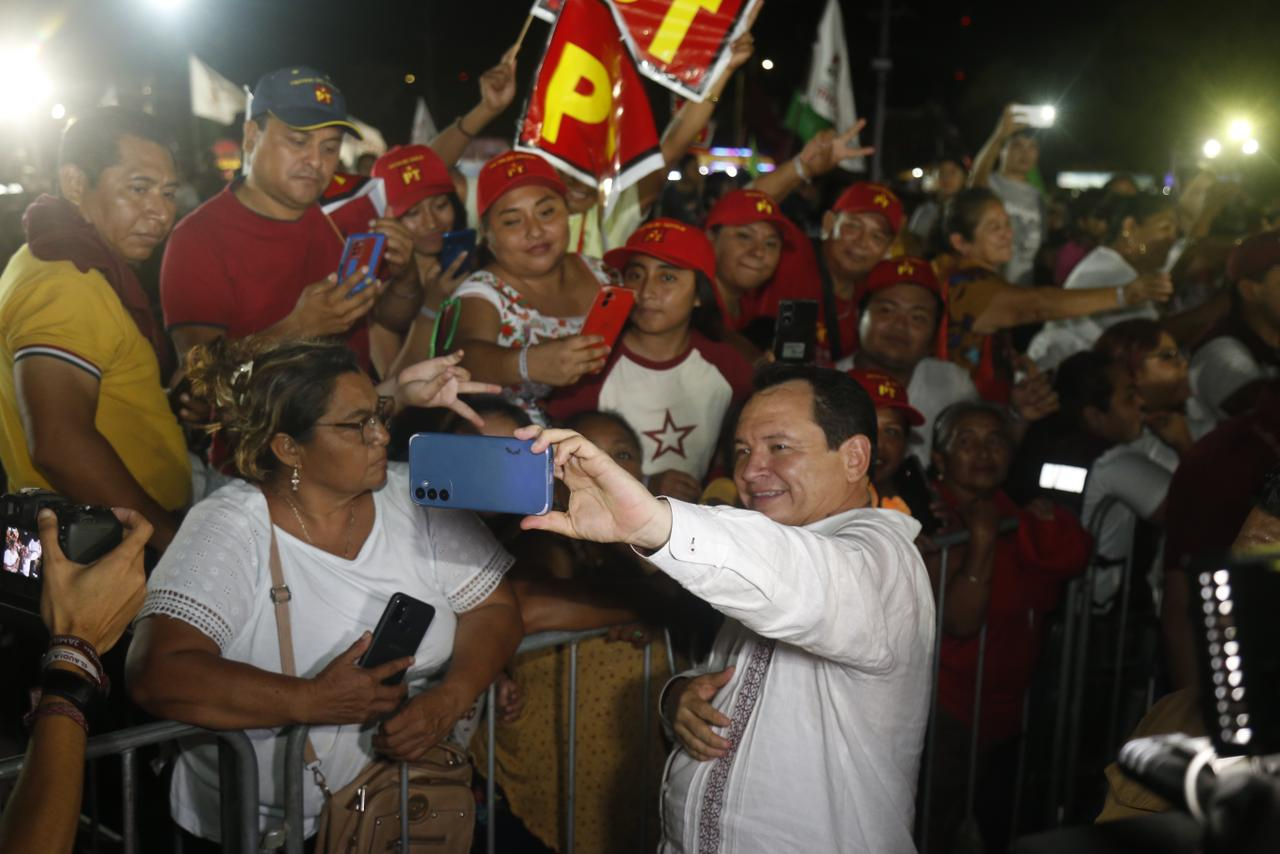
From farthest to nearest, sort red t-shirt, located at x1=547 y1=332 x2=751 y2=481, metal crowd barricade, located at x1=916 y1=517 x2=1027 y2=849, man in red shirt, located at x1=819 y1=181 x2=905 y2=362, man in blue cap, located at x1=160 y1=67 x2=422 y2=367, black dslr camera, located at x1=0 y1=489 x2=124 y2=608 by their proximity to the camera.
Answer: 1. man in red shirt, located at x1=819 y1=181 x2=905 y2=362
2. red t-shirt, located at x1=547 y1=332 x2=751 y2=481
3. man in blue cap, located at x1=160 y1=67 x2=422 y2=367
4. metal crowd barricade, located at x1=916 y1=517 x2=1027 y2=849
5. black dslr camera, located at x1=0 y1=489 x2=124 y2=608

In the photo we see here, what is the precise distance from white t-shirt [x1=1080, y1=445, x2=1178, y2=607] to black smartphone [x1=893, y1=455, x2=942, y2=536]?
805 millimetres

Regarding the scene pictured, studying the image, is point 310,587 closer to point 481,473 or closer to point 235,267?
point 481,473

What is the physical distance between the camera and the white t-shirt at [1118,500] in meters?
4.36

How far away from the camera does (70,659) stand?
191cm

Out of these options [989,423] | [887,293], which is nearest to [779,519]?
[989,423]

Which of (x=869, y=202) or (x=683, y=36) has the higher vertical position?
(x=683, y=36)

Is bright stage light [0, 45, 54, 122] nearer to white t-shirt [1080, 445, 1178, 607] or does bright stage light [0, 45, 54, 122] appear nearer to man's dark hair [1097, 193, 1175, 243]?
man's dark hair [1097, 193, 1175, 243]

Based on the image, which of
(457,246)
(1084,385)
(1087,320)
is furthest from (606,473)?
(1087,320)

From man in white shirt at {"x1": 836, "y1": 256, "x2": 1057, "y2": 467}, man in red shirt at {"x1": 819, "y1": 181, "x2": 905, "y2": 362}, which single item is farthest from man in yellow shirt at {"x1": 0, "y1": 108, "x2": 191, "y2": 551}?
man in red shirt at {"x1": 819, "y1": 181, "x2": 905, "y2": 362}

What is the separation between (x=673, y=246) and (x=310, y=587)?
2074 millimetres

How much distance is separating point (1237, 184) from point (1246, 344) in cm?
450

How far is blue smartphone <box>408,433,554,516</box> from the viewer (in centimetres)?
204

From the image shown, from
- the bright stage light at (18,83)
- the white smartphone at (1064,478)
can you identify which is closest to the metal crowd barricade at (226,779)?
the white smartphone at (1064,478)

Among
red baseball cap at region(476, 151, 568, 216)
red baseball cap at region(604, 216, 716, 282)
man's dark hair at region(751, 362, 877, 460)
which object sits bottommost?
man's dark hair at region(751, 362, 877, 460)
